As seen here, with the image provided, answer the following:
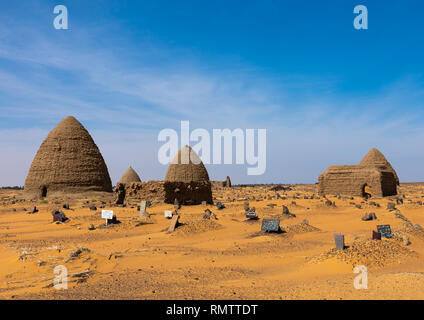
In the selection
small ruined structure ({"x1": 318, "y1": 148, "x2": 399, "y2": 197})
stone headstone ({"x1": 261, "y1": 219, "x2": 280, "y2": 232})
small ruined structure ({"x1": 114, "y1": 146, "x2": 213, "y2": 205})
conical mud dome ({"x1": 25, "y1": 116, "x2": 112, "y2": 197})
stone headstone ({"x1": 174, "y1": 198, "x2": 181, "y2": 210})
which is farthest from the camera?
conical mud dome ({"x1": 25, "y1": 116, "x2": 112, "y2": 197})

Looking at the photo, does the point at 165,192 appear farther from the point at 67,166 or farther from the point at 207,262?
the point at 67,166

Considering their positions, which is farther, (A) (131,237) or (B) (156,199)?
(B) (156,199)

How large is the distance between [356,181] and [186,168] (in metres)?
14.2

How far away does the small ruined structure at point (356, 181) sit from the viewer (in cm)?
2539

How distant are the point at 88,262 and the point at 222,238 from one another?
4756 mm

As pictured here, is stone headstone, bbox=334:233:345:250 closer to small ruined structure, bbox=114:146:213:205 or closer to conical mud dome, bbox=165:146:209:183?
small ruined structure, bbox=114:146:213:205

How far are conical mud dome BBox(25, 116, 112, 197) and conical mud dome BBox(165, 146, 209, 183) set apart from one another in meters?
6.47

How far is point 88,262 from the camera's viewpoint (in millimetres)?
6812

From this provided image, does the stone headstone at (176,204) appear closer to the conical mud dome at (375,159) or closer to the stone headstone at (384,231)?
the stone headstone at (384,231)

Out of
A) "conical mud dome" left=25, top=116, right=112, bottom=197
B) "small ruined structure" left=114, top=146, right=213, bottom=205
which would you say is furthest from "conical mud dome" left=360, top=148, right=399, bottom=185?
"conical mud dome" left=25, top=116, right=112, bottom=197

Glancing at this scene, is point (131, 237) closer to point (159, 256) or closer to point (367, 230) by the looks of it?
point (159, 256)

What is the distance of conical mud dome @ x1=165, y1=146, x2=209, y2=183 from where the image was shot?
28281mm

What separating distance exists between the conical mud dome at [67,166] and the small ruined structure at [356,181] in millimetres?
19683
